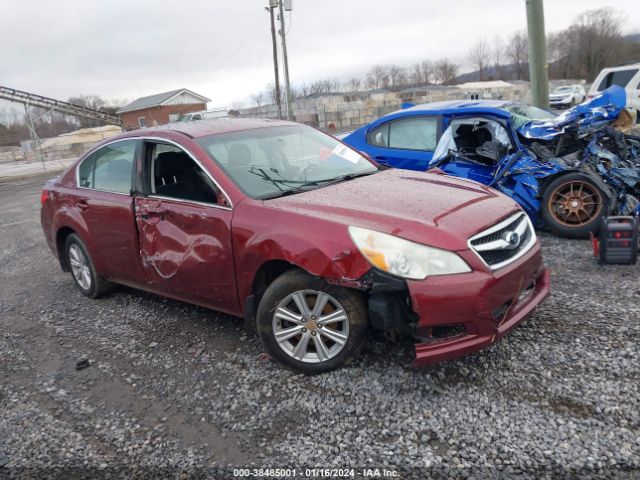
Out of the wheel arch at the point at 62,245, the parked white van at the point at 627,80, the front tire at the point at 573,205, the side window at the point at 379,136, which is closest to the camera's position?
the wheel arch at the point at 62,245

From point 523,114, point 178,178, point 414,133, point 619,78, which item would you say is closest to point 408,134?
point 414,133

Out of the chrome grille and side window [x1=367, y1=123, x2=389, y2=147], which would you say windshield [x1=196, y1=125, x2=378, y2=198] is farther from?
side window [x1=367, y1=123, x2=389, y2=147]

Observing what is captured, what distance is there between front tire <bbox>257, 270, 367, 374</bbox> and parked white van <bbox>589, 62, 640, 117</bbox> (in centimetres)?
1332

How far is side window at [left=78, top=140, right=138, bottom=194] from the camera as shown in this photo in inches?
173

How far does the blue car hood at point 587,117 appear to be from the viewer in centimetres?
571

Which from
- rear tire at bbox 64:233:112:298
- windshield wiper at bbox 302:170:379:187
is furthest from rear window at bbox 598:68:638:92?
rear tire at bbox 64:233:112:298

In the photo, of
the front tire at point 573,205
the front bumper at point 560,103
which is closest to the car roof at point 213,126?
the front tire at point 573,205

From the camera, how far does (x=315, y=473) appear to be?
2.48 m

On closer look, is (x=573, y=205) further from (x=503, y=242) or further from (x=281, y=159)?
(x=281, y=159)

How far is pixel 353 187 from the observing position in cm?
374

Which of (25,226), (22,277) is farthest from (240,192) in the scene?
(25,226)

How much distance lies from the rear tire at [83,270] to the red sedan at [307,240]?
0.62ft

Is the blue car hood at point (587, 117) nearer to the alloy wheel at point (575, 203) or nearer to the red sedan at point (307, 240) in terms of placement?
the alloy wheel at point (575, 203)

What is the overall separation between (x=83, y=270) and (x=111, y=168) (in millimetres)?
1144
